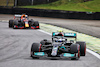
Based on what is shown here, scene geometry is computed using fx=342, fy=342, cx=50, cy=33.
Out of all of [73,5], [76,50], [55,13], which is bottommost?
[55,13]

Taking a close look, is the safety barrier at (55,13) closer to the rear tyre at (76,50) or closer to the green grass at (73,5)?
the green grass at (73,5)

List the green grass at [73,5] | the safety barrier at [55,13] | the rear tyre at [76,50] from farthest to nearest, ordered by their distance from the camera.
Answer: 1. the green grass at [73,5]
2. the safety barrier at [55,13]
3. the rear tyre at [76,50]

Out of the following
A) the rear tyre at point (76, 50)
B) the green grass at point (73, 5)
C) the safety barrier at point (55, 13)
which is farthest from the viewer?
the green grass at point (73, 5)

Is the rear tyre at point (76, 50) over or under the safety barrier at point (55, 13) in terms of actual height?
over

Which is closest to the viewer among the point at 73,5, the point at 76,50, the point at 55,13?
the point at 76,50

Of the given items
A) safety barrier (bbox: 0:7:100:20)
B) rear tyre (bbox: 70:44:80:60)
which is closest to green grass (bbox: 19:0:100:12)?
safety barrier (bbox: 0:7:100:20)

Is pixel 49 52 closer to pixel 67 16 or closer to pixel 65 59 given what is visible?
pixel 65 59

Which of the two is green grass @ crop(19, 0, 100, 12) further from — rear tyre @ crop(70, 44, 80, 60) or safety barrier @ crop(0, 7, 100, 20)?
rear tyre @ crop(70, 44, 80, 60)

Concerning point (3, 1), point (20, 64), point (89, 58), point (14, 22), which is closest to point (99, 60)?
point (89, 58)

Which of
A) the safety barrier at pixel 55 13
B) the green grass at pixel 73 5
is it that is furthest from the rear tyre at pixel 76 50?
the green grass at pixel 73 5

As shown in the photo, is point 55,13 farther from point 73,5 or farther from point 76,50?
point 76,50

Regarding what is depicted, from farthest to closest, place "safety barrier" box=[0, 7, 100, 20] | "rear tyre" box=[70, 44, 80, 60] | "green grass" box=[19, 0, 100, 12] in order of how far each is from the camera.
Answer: "green grass" box=[19, 0, 100, 12] → "safety barrier" box=[0, 7, 100, 20] → "rear tyre" box=[70, 44, 80, 60]

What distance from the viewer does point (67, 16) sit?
139 ft

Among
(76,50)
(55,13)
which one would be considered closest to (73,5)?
(55,13)
